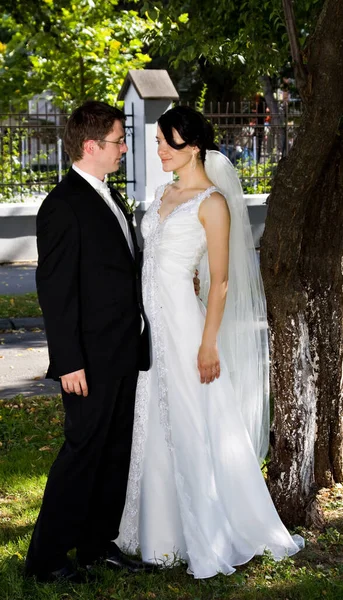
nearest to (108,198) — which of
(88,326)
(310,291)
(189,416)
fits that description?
(88,326)

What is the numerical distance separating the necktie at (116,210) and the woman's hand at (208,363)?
526mm

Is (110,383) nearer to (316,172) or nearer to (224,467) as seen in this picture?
(224,467)

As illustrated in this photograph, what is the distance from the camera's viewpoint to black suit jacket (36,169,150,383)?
372 centimetres

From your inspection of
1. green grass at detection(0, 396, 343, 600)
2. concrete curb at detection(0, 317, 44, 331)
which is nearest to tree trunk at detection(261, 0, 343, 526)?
green grass at detection(0, 396, 343, 600)

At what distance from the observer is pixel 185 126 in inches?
159

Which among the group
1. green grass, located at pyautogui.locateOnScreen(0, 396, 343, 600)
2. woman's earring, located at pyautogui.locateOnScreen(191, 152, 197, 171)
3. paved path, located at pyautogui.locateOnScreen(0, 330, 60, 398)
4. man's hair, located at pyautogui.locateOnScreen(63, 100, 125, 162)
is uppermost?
man's hair, located at pyautogui.locateOnScreen(63, 100, 125, 162)

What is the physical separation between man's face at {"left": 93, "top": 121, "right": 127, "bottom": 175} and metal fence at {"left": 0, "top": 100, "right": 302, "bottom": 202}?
1139 centimetres

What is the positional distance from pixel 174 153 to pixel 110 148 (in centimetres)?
38

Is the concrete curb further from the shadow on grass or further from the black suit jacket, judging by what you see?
the black suit jacket

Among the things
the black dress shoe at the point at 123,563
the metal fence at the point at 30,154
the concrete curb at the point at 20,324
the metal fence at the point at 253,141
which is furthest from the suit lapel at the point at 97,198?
the metal fence at the point at 253,141

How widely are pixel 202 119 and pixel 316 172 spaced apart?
657 mm

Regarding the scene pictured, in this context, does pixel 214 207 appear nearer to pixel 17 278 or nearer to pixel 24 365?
pixel 24 365

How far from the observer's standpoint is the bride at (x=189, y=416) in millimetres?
4055

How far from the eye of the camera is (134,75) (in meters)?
15.2
